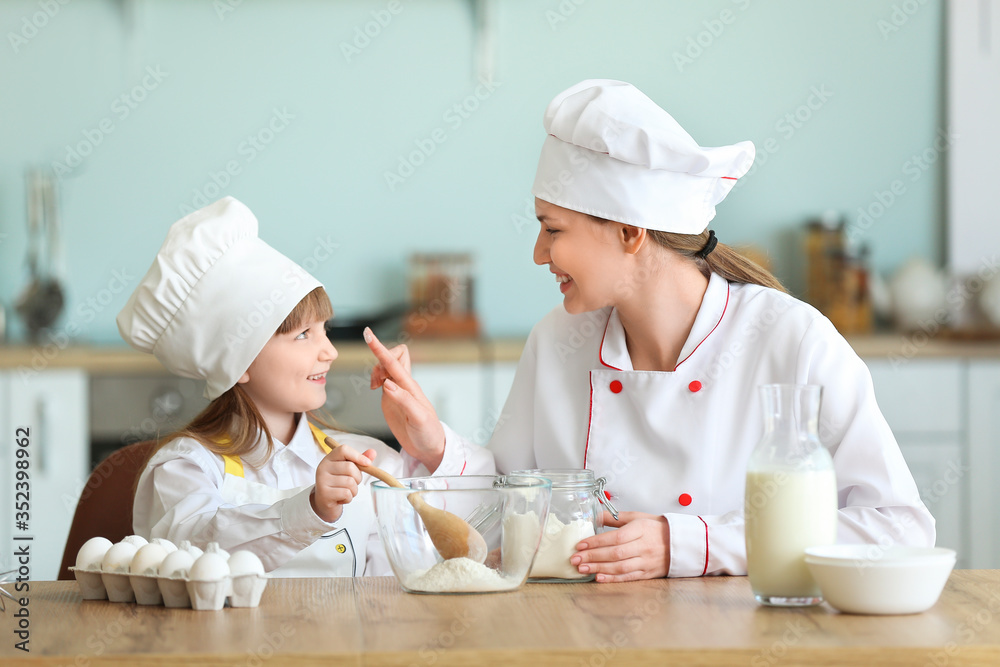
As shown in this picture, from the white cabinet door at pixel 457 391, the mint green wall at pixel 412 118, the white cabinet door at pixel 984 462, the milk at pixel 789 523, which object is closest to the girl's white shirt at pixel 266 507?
the milk at pixel 789 523

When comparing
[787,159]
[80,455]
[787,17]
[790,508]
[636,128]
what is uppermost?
[787,17]

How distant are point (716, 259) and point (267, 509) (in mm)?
694

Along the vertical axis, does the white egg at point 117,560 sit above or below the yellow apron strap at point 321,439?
below

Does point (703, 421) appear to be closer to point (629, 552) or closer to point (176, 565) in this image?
point (629, 552)

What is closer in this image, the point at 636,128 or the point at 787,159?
the point at 636,128

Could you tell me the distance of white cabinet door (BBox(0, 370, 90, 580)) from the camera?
99.7 inches

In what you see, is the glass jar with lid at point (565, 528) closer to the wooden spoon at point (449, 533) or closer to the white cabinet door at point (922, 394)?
the wooden spoon at point (449, 533)

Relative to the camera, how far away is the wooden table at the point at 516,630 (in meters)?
0.77

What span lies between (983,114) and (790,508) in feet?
8.42

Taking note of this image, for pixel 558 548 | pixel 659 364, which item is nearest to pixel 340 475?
pixel 558 548

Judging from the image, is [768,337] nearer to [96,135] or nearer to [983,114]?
[983,114]

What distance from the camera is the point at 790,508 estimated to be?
0.90m

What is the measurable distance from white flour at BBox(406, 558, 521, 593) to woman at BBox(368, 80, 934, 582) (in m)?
0.18

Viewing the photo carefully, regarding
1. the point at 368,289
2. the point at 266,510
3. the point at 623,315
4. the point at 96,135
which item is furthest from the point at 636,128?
the point at 96,135
